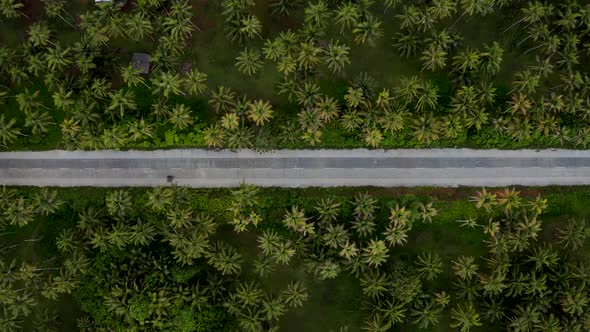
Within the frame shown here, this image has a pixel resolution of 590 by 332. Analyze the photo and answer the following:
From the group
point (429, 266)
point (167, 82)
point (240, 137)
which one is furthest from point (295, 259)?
point (167, 82)

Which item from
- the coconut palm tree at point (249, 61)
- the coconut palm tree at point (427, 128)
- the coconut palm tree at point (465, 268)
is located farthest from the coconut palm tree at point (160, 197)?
the coconut palm tree at point (465, 268)

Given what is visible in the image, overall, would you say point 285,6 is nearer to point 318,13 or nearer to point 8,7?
point 318,13

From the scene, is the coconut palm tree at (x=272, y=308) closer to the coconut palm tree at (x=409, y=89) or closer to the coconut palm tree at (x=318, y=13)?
the coconut palm tree at (x=409, y=89)

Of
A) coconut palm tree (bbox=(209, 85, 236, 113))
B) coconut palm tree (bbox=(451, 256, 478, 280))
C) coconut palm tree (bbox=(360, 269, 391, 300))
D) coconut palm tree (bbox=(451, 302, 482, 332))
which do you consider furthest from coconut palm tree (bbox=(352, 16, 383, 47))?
coconut palm tree (bbox=(451, 302, 482, 332))

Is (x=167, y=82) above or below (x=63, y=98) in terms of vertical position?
above

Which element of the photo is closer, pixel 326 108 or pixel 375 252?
pixel 375 252

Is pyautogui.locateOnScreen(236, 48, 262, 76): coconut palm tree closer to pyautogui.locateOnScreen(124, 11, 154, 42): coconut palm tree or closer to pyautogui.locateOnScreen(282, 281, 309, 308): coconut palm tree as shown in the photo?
pyautogui.locateOnScreen(124, 11, 154, 42): coconut palm tree

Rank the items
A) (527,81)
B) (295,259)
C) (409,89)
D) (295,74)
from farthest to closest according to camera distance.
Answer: (295,259), (295,74), (409,89), (527,81)

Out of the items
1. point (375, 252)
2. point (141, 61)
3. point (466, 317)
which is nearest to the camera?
point (375, 252)
